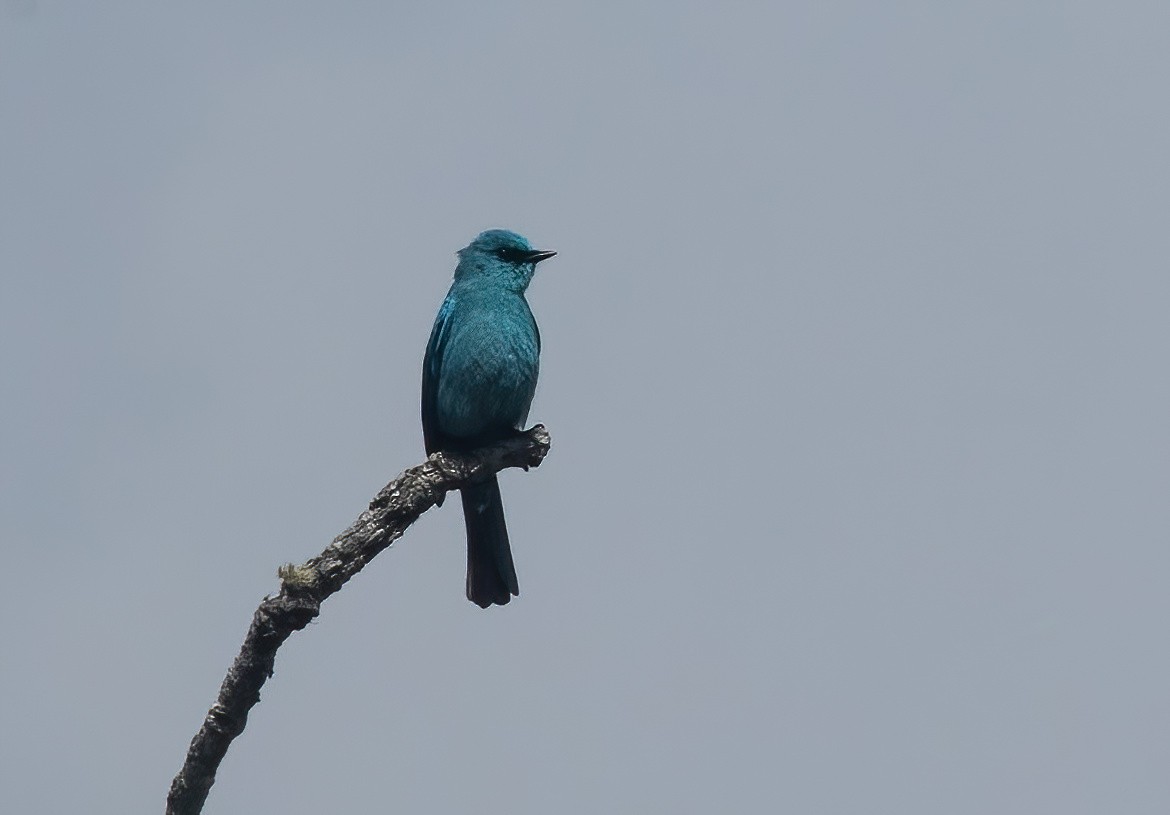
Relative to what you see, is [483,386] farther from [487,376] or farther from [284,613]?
[284,613]

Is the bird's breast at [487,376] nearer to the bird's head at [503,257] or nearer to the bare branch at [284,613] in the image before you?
the bird's head at [503,257]

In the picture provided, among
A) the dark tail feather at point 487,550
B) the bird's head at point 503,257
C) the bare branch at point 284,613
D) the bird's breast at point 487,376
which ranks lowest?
the bare branch at point 284,613

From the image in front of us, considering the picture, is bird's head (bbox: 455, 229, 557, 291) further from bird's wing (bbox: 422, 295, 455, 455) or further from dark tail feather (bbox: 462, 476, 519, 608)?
dark tail feather (bbox: 462, 476, 519, 608)

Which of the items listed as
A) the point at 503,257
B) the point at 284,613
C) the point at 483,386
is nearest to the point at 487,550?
the point at 483,386

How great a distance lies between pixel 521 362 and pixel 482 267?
3.29 feet

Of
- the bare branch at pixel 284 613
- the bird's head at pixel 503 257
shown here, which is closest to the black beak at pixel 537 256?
the bird's head at pixel 503 257

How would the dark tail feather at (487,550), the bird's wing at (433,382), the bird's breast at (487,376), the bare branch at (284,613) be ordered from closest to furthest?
the bare branch at (284,613) < the bird's breast at (487,376) < the dark tail feather at (487,550) < the bird's wing at (433,382)

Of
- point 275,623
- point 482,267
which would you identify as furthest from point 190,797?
point 482,267

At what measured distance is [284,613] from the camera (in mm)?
6352

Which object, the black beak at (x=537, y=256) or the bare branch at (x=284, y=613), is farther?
the black beak at (x=537, y=256)

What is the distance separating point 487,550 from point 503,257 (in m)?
2.09

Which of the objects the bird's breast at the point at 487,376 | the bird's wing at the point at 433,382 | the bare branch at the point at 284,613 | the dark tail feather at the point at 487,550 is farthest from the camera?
the bird's wing at the point at 433,382

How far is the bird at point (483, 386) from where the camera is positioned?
9.57 metres

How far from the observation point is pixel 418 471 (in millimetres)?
7246
